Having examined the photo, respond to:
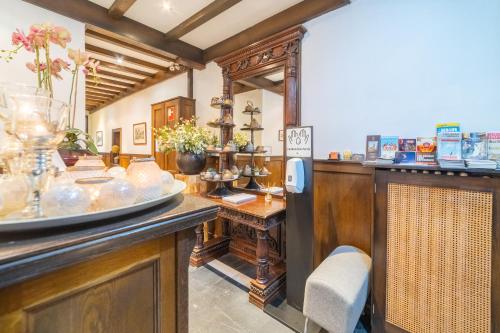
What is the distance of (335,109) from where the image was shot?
204 cm

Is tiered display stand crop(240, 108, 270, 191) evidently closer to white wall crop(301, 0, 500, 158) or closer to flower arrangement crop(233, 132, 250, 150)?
flower arrangement crop(233, 132, 250, 150)

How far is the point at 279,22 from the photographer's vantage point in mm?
2355

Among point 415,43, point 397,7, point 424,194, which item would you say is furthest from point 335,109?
point 424,194

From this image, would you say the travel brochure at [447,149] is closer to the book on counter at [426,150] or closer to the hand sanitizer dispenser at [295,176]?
the book on counter at [426,150]

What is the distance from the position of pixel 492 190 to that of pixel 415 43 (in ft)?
3.76

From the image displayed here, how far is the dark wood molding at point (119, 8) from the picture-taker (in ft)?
7.32

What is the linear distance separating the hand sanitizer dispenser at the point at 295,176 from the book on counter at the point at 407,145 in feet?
2.40

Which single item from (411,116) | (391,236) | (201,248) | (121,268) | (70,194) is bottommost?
(201,248)

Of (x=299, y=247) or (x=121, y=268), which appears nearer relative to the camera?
(x=121, y=268)

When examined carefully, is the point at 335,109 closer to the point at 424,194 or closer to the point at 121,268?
the point at 424,194

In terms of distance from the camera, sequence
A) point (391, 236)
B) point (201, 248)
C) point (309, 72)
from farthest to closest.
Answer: point (201, 248), point (309, 72), point (391, 236)

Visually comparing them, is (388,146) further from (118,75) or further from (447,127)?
(118,75)

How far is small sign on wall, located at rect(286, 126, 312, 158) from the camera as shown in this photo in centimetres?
179

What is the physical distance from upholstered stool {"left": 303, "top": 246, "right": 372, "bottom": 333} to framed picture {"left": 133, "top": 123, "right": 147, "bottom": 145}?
15.2ft
